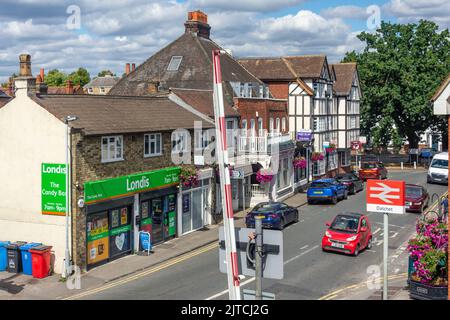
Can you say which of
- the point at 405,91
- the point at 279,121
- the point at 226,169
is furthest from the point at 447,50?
the point at 226,169

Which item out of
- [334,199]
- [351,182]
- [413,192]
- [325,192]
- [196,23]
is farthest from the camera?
[196,23]

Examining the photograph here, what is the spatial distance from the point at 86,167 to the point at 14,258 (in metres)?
4.26

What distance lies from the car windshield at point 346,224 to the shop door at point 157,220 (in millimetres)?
7734

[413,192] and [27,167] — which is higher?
[27,167]

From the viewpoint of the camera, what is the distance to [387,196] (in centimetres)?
1381

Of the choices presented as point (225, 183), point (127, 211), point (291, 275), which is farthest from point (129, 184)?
point (225, 183)

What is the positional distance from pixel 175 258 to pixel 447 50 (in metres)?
46.5

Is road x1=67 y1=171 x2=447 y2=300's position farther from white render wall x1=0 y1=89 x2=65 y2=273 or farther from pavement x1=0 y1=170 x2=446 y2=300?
white render wall x1=0 y1=89 x2=65 y2=273

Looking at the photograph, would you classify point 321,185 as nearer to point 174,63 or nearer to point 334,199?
point 334,199

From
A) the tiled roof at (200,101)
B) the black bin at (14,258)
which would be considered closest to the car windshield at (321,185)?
the tiled roof at (200,101)

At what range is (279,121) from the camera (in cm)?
4212

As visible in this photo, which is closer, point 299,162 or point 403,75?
point 299,162

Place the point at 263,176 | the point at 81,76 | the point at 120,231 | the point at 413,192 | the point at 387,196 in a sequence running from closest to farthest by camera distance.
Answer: the point at 387,196
the point at 120,231
the point at 413,192
the point at 263,176
the point at 81,76

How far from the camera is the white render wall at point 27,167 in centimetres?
2077
